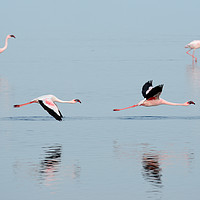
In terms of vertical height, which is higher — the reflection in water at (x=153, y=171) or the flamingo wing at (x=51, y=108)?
the flamingo wing at (x=51, y=108)

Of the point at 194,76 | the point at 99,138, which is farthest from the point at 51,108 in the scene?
the point at 194,76

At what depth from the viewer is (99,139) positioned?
13.6 metres

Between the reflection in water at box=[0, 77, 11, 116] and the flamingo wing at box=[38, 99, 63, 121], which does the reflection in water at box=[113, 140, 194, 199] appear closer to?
the flamingo wing at box=[38, 99, 63, 121]

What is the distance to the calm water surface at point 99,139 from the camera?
33.3 ft

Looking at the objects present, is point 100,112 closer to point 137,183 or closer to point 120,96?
point 120,96

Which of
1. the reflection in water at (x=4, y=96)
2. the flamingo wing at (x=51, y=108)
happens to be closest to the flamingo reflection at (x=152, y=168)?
the flamingo wing at (x=51, y=108)

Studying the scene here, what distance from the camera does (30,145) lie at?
42.5 ft

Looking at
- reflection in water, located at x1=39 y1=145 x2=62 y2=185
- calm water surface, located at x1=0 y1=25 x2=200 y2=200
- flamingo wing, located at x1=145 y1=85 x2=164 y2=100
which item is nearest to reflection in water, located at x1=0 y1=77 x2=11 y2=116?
calm water surface, located at x1=0 y1=25 x2=200 y2=200

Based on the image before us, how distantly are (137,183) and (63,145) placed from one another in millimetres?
2951

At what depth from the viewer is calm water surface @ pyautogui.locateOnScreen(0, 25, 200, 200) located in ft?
33.3

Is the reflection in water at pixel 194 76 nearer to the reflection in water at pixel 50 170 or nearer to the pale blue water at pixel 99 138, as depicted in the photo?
the pale blue water at pixel 99 138

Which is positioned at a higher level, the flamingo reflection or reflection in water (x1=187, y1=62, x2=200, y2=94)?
the flamingo reflection

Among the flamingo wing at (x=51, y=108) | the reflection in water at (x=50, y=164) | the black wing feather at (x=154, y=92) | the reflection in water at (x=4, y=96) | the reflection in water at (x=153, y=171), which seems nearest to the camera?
the reflection in water at (x=153, y=171)

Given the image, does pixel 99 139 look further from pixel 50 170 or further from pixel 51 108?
pixel 50 170
